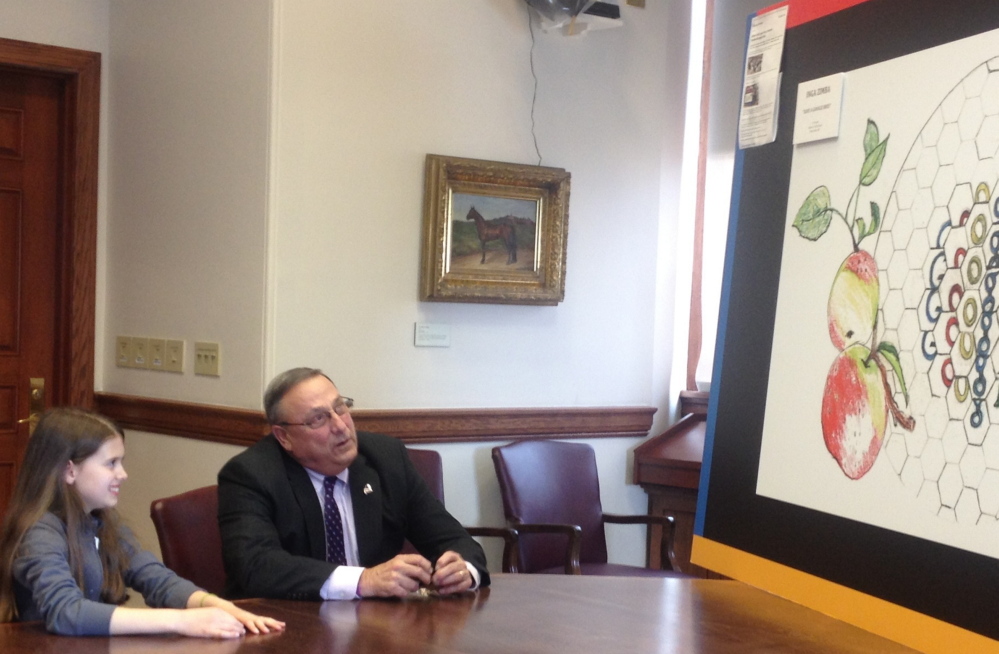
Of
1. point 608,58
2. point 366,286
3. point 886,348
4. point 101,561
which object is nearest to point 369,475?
point 101,561

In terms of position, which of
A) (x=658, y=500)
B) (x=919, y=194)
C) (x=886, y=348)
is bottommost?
(x=658, y=500)

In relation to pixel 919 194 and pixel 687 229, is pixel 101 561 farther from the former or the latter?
pixel 687 229

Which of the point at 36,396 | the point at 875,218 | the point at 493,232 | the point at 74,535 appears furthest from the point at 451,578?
the point at 36,396

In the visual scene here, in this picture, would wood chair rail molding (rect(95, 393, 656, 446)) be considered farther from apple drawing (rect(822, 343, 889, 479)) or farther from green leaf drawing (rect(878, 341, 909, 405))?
green leaf drawing (rect(878, 341, 909, 405))

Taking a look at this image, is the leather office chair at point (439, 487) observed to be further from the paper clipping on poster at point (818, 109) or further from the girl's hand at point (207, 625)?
the paper clipping on poster at point (818, 109)

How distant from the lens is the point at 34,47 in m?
3.94

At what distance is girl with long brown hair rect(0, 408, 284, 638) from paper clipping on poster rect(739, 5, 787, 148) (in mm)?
1217

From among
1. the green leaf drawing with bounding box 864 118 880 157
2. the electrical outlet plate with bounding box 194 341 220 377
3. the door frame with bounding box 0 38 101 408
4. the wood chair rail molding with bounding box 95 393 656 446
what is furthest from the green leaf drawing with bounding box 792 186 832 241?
the door frame with bounding box 0 38 101 408

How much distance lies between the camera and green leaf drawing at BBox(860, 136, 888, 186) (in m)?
1.55

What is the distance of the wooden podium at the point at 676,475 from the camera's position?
417 cm

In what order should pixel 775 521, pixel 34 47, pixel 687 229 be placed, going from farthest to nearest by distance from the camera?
pixel 687 229 → pixel 34 47 → pixel 775 521

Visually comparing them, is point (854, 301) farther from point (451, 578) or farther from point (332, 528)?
point (332, 528)

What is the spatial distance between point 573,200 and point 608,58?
60cm

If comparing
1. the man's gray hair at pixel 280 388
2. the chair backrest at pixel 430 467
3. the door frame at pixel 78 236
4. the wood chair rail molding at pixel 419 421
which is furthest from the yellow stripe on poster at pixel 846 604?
the door frame at pixel 78 236
